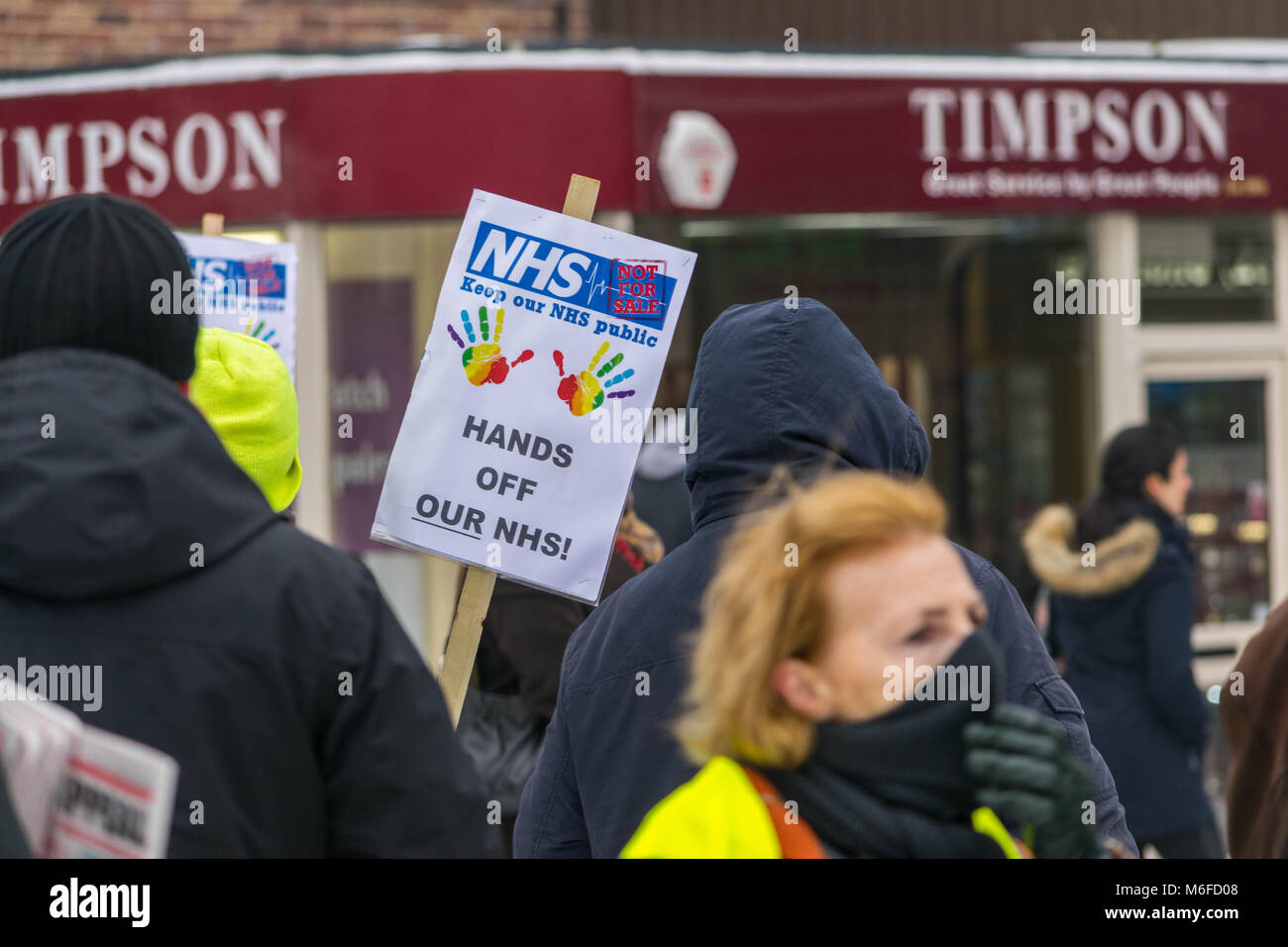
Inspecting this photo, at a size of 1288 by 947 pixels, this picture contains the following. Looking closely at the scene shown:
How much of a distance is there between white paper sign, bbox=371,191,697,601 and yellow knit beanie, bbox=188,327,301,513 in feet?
0.73

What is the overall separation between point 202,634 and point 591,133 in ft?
19.8

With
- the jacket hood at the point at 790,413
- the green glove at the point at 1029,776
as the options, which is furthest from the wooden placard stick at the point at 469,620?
the green glove at the point at 1029,776

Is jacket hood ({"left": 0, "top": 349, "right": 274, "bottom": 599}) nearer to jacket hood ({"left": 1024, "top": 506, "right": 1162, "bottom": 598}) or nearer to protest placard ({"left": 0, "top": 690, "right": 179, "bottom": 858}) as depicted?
protest placard ({"left": 0, "top": 690, "right": 179, "bottom": 858})

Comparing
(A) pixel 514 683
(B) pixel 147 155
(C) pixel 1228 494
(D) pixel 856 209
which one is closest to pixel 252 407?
(A) pixel 514 683

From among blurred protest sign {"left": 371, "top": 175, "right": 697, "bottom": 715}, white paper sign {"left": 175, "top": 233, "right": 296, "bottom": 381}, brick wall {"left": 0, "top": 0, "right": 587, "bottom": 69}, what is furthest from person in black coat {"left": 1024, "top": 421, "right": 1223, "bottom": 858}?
brick wall {"left": 0, "top": 0, "right": 587, "bottom": 69}

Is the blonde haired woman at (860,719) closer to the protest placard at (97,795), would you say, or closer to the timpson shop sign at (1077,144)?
the protest placard at (97,795)

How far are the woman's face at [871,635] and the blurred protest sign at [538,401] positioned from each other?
1.58 meters

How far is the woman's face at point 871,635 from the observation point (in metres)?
1.66

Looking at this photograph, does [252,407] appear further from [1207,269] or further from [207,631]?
[1207,269]

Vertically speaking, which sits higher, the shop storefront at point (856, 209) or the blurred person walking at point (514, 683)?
the shop storefront at point (856, 209)

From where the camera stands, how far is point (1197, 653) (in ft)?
27.7

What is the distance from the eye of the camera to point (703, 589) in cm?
231

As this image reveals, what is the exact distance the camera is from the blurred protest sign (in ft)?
10.6
